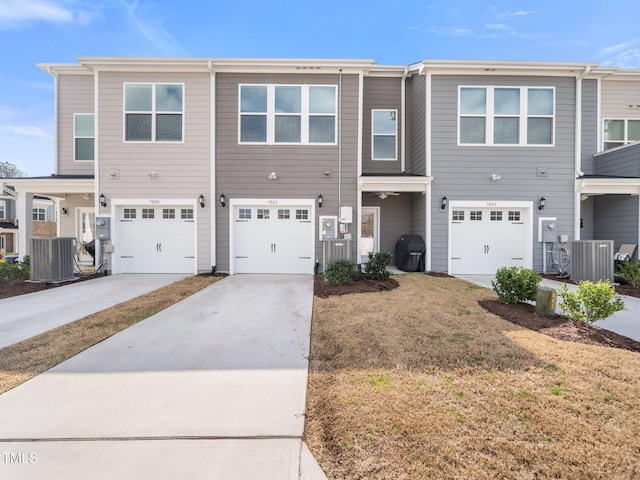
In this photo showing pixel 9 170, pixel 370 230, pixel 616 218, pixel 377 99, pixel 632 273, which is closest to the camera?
pixel 632 273

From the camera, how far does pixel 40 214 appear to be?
907 inches

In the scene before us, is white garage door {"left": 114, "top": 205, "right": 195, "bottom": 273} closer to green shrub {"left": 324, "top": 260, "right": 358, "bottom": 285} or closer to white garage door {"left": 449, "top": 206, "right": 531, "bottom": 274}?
green shrub {"left": 324, "top": 260, "right": 358, "bottom": 285}

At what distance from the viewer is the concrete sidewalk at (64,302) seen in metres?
4.23

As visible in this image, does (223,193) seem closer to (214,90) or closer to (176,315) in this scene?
(214,90)

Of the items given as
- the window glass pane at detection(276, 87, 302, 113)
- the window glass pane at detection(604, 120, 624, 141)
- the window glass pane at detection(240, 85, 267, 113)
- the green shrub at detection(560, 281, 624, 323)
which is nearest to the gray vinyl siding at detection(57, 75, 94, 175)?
the window glass pane at detection(240, 85, 267, 113)

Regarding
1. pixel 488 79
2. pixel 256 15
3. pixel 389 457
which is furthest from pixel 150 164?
pixel 488 79

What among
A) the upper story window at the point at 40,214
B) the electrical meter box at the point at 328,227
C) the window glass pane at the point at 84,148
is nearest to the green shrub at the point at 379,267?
the electrical meter box at the point at 328,227

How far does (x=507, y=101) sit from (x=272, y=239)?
26.6 ft

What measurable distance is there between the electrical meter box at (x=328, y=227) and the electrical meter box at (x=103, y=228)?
248 inches

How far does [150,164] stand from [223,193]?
2306 millimetres

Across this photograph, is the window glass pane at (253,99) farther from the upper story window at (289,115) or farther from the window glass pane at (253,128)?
the window glass pane at (253,128)

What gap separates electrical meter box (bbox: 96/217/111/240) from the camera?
28.4 feet

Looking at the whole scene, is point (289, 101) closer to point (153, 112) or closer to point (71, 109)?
point (153, 112)

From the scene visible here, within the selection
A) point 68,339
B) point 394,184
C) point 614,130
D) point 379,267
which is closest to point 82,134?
point 68,339
